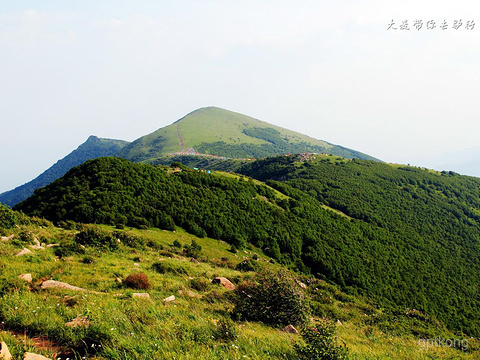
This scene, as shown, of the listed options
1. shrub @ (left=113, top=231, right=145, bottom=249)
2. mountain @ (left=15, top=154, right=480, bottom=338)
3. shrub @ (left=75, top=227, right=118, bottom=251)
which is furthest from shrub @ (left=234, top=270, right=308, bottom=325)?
shrub @ (left=113, top=231, right=145, bottom=249)

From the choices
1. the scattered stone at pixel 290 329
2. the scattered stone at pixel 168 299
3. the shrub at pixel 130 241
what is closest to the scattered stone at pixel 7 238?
the shrub at pixel 130 241

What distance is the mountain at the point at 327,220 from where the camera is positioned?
38.0 metres

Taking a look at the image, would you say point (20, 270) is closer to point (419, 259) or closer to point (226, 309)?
point (226, 309)

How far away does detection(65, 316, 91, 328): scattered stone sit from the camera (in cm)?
648

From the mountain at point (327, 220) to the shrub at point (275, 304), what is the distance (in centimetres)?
1294

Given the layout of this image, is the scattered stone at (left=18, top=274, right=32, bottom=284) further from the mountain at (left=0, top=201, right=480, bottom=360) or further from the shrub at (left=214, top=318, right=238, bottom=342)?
the shrub at (left=214, top=318, right=238, bottom=342)

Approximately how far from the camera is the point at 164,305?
32.2 feet

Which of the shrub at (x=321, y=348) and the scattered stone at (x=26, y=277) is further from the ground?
the scattered stone at (x=26, y=277)

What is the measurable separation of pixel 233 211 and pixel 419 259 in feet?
226

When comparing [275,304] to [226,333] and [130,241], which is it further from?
[130,241]

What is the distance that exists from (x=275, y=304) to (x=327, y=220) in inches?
2902

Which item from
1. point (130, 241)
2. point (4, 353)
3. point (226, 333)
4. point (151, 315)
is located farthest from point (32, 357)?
point (130, 241)

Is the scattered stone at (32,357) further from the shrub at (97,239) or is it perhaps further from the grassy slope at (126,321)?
the shrub at (97,239)

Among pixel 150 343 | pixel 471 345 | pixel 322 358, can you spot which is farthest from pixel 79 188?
pixel 471 345
